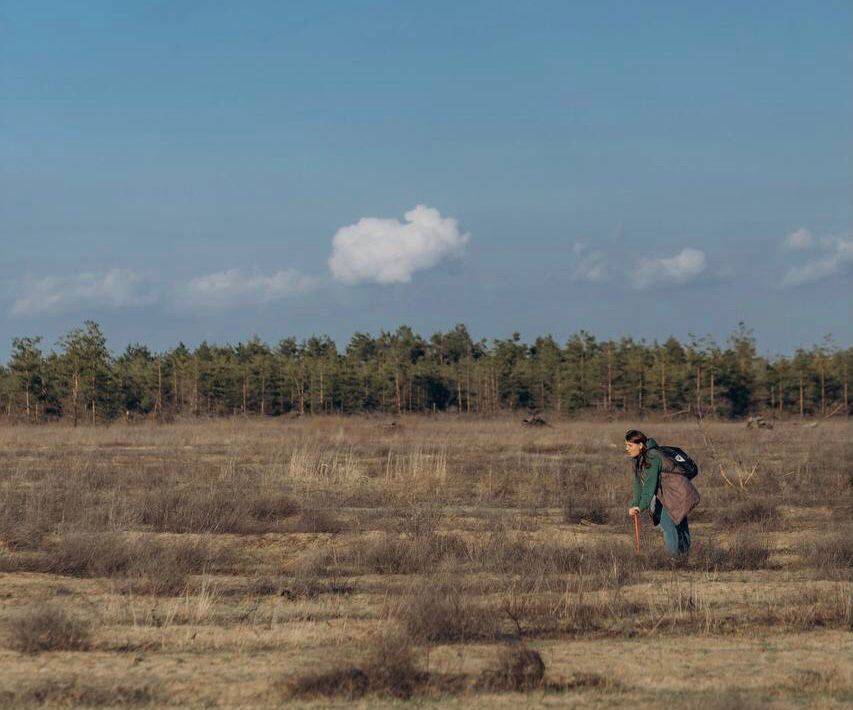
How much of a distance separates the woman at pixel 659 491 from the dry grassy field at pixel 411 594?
0.33 m

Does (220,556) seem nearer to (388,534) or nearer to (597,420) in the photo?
(388,534)

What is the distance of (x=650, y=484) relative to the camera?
9906 millimetres

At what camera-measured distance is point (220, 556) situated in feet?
34.3

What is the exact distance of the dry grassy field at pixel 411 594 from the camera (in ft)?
19.6

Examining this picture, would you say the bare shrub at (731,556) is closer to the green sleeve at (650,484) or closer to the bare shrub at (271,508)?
the green sleeve at (650,484)

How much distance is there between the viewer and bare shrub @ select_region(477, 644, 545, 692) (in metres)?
5.97

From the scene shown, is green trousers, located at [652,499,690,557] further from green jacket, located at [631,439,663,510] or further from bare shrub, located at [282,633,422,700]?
bare shrub, located at [282,633,422,700]

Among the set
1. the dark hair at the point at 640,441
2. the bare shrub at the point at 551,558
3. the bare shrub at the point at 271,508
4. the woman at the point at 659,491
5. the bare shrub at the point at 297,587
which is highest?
the dark hair at the point at 640,441

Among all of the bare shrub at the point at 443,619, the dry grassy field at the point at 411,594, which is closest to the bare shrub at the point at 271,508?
the dry grassy field at the point at 411,594

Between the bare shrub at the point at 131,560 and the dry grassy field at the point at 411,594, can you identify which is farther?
the bare shrub at the point at 131,560

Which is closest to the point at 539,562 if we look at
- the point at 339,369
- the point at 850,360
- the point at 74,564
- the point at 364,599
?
the point at 364,599

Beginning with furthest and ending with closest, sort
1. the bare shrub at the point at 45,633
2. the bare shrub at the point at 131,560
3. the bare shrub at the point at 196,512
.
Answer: the bare shrub at the point at 196,512 → the bare shrub at the point at 131,560 → the bare shrub at the point at 45,633

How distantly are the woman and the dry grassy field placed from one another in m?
0.33

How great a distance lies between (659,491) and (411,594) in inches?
136
